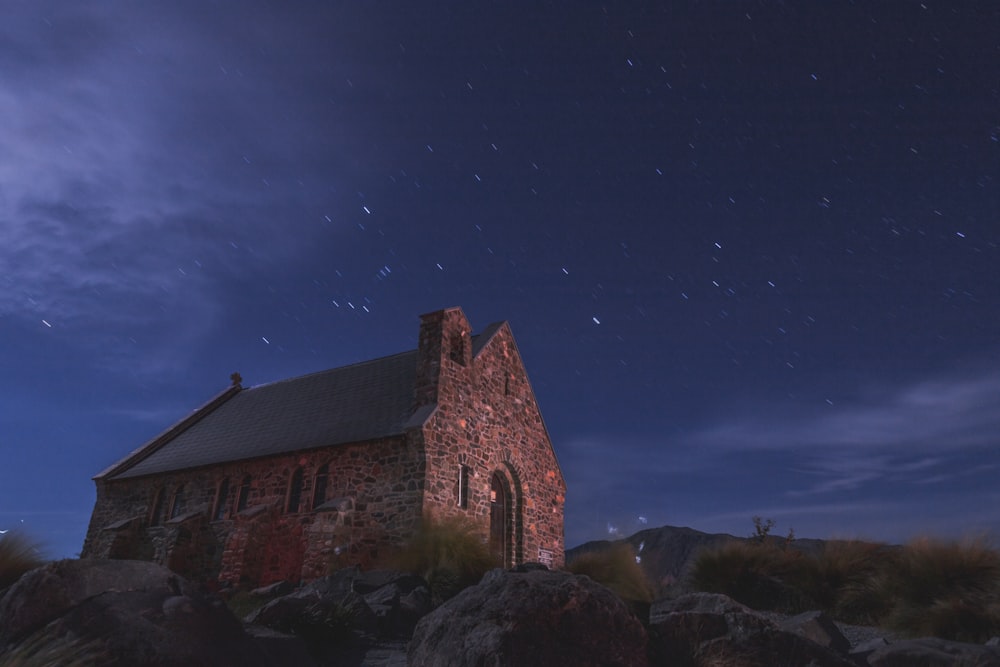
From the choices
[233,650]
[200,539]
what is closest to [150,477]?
[200,539]

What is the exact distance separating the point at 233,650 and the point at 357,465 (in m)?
13.6

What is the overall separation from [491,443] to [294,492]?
258 inches

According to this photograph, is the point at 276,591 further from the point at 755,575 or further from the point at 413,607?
the point at 755,575

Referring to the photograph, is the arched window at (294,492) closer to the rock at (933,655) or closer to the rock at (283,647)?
the rock at (283,647)

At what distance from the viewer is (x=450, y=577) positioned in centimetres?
1393

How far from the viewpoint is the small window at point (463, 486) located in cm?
1989

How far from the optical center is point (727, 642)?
756 cm

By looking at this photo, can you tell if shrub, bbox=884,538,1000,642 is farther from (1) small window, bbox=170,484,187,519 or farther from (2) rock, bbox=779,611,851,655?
(1) small window, bbox=170,484,187,519

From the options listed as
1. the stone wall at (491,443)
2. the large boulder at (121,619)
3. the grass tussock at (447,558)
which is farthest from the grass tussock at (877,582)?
the large boulder at (121,619)

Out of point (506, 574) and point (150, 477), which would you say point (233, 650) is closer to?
point (506, 574)

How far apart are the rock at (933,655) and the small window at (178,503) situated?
22656 millimetres

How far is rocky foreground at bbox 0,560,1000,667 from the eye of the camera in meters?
5.93

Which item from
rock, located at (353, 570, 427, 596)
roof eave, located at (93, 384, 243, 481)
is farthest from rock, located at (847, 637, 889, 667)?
roof eave, located at (93, 384, 243, 481)

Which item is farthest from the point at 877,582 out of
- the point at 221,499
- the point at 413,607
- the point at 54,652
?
the point at 221,499
